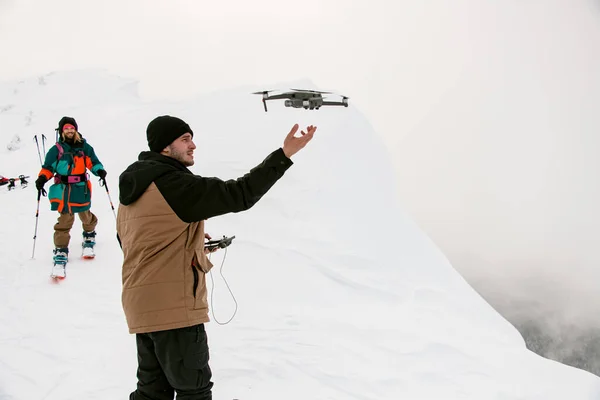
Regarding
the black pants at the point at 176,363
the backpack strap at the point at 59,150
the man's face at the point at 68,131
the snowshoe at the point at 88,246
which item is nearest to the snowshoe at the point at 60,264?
the snowshoe at the point at 88,246

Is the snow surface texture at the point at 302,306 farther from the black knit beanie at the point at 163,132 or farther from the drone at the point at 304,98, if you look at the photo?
the drone at the point at 304,98

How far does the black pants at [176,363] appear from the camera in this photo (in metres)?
2.48

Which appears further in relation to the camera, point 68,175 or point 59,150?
point 68,175

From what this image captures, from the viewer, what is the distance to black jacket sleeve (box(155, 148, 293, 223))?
236cm

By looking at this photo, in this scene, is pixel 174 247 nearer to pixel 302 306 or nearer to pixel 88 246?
pixel 302 306

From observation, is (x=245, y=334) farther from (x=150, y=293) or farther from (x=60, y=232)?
(x=60, y=232)

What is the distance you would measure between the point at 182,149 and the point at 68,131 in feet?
15.4

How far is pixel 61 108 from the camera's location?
20.5 m

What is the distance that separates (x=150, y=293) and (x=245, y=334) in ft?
9.06

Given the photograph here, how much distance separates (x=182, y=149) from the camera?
270cm

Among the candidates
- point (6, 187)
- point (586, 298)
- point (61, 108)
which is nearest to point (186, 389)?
point (6, 187)

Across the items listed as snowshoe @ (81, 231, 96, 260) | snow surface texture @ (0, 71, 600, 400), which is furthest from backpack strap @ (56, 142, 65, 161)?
snow surface texture @ (0, 71, 600, 400)

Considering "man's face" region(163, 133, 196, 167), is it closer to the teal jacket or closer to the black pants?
the black pants

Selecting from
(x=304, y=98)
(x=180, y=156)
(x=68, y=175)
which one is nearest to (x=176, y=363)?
(x=180, y=156)
